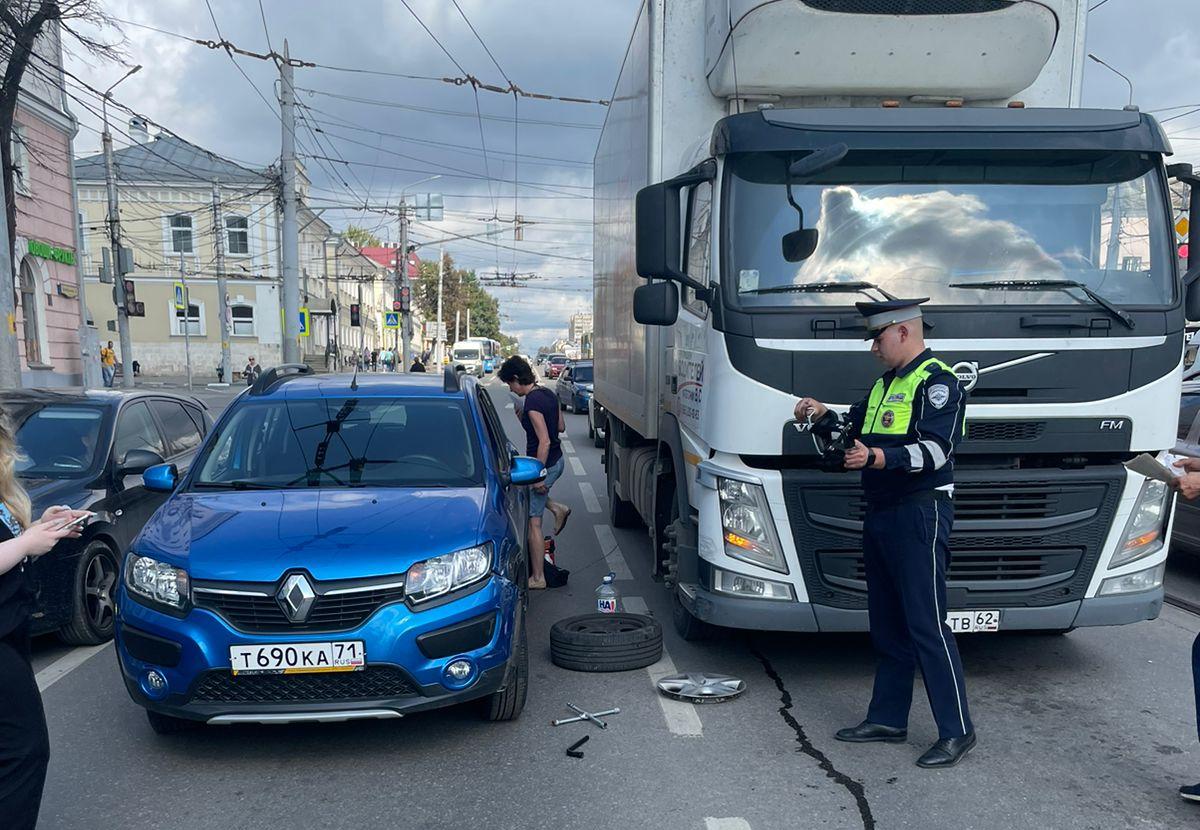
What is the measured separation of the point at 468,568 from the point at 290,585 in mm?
765

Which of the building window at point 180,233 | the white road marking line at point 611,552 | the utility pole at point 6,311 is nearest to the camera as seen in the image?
the white road marking line at point 611,552

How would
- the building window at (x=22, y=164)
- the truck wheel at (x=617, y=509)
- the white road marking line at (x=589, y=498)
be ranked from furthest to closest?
the building window at (x=22, y=164) → the white road marking line at (x=589, y=498) → the truck wheel at (x=617, y=509)

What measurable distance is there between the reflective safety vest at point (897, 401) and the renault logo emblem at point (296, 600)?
249cm

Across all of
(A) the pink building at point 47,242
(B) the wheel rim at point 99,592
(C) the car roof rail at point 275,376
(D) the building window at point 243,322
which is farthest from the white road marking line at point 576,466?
(D) the building window at point 243,322

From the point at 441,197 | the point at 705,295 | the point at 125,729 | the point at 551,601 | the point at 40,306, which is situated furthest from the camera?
the point at 441,197

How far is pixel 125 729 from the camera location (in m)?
4.69

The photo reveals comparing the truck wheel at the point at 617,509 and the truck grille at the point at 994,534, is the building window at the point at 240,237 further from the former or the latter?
the truck grille at the point at 994,534

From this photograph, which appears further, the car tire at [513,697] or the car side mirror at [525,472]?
the car side mirror at [525,472]

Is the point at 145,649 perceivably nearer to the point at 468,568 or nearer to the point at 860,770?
the point at 468,568

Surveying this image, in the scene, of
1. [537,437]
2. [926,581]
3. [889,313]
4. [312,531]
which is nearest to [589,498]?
[537,437]

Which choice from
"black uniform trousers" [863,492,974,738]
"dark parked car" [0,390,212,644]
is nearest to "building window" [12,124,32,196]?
"dark parked car" [0,390,212,644]

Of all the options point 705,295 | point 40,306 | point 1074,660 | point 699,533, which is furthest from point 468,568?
point 40,306

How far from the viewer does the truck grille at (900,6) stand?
5285mm

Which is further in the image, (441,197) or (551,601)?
(441,197)
